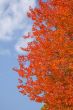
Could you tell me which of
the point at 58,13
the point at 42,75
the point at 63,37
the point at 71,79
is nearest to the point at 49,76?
the point at 42,75

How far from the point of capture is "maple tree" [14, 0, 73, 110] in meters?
18.6

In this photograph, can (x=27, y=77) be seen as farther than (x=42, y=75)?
Yes

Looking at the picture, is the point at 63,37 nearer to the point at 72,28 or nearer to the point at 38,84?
the point at 72,28

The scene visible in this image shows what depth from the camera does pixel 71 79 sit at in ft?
60.6

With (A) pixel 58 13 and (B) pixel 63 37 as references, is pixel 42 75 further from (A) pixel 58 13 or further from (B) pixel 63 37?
(A) pixel 58 13

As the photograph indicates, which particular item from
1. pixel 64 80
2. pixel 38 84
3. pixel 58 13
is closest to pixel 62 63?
pixel 64 80

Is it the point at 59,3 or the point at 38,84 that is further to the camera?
the point at 59,3

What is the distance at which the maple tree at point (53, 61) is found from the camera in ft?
61.2

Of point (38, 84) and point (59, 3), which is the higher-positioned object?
point (59, 3)

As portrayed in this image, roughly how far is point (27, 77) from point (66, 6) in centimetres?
600

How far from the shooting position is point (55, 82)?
19.0 metres

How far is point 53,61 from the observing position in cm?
1886

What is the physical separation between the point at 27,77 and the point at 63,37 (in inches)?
165

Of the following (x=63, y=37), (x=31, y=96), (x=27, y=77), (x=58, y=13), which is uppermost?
(x=58, y=13)
